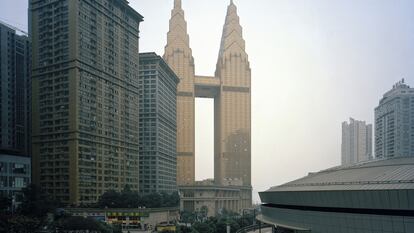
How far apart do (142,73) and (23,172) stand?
5225cm

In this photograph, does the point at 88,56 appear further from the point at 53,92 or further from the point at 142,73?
the point at 142,73

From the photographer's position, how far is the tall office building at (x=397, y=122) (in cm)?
9919

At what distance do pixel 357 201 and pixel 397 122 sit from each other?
74195 mm

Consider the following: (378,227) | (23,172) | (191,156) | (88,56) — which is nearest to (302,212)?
(378,227)

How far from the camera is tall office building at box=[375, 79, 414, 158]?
99188 mm

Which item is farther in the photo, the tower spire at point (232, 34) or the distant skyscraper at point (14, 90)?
the tower spire at point (232, 34)

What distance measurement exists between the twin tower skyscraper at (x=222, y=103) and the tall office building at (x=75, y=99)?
256 feet

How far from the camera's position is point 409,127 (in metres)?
99.3

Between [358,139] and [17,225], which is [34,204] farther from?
[358,139]

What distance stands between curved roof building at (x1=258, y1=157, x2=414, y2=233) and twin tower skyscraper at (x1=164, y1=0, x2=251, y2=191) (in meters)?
121

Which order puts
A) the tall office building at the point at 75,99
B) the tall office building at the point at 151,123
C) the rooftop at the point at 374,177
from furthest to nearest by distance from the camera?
the tall office building at the point at 151,123, the tall office building at the point at 75,99, the rooftop at the point at 374,177

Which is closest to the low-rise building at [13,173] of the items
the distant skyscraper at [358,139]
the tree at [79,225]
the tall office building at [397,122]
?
the tree at [79,225]

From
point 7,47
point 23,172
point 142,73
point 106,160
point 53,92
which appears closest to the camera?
point 23,172

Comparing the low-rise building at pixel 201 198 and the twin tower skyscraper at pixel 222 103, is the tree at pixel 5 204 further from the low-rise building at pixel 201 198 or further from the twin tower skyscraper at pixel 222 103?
the twin tower skyscraper at pixel 222 103
